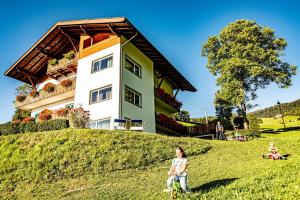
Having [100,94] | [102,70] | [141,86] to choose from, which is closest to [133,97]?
[141,86]

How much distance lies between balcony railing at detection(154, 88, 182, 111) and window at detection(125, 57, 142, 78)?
3.26 metres

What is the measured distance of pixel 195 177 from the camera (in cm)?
1305

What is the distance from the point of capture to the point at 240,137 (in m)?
27.1

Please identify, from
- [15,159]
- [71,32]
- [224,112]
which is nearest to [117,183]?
[15,159]

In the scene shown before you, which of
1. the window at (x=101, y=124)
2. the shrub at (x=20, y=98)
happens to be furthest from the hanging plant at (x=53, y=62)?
the window at (x=101, y=124)

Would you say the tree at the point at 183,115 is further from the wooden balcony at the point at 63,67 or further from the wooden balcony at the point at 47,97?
the wooden balcony at the point at 47,97

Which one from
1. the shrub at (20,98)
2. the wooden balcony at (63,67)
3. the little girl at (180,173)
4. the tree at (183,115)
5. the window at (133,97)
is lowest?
the little girl at (180,173)

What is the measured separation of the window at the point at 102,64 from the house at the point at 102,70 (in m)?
0.07

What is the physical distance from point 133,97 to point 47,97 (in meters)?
9.61

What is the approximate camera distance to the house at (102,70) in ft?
83.3

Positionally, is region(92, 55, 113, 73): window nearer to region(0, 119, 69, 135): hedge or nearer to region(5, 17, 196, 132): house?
region(5, 17, 196, 132): house

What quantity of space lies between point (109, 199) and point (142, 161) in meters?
5.75

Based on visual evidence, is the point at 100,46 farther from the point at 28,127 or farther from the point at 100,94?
the point at 28,127

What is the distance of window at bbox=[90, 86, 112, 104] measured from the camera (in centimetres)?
2545
